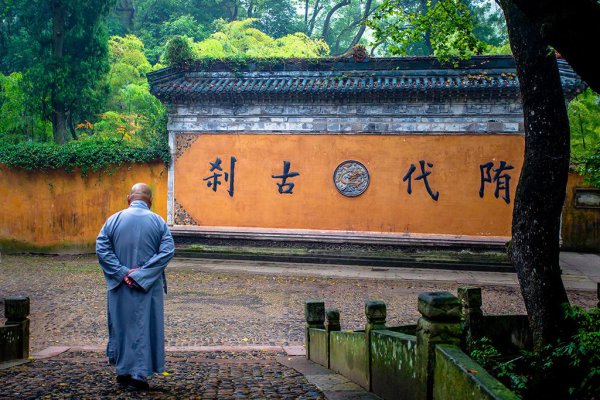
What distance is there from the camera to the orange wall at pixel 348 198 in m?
15.5

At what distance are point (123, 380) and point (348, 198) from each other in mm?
11129

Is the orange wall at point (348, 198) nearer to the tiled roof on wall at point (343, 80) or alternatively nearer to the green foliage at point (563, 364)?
the tiled roof on wall at point (343, 80)

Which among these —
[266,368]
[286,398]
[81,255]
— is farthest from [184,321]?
[81,255]

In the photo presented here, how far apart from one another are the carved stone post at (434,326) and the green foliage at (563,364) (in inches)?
40.0

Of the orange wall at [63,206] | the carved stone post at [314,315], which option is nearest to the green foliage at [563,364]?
the carved stone post at [314,315]

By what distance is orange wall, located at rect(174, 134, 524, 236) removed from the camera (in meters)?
15.5

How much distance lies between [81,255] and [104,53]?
7009 mm

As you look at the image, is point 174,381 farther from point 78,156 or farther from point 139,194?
point 78,156

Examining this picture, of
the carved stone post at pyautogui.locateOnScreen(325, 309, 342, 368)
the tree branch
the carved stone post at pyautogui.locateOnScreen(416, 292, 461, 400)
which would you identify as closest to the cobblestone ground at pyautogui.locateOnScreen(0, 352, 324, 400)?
the carved stone post at pyautogui.locateOnScreen(325, 309, 342, 368)

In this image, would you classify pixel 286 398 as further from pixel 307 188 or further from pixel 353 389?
pixel 307 188

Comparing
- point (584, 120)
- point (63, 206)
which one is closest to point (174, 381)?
point (63, 206)

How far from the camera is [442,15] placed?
8.27 m

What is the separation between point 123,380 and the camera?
5246 millimetres

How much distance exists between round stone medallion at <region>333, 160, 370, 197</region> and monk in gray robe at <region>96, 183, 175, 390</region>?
10625mm
